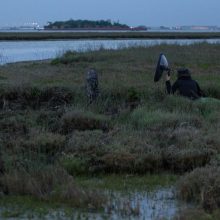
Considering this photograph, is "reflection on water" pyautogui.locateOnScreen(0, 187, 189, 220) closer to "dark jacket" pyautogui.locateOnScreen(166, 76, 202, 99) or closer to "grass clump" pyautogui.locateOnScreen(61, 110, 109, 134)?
"grass clump" pyautogui.locateOnScreen(61, 110, 109, 134)

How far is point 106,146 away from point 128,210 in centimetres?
306

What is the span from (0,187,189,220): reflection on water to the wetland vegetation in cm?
4

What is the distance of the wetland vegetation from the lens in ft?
31.3

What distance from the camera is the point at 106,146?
11.9 meters

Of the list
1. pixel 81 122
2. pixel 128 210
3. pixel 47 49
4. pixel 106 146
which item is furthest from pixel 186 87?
pixel 47 49

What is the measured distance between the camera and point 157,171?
456 inches

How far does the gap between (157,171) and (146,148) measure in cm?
49

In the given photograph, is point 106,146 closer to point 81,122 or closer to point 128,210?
point 81,122

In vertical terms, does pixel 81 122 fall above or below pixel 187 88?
below

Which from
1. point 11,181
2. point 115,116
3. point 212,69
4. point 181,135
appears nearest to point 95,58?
point 212,69

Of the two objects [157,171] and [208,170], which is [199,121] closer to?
[157,171]

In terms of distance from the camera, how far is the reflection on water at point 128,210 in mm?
8820

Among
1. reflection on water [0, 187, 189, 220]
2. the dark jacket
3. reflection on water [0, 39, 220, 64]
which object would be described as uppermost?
the dark jacket

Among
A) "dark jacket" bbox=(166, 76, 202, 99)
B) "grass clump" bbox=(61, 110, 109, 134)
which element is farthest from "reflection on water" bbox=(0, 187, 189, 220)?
"dark jacket" bbox=(166, 76, 202, 99)
